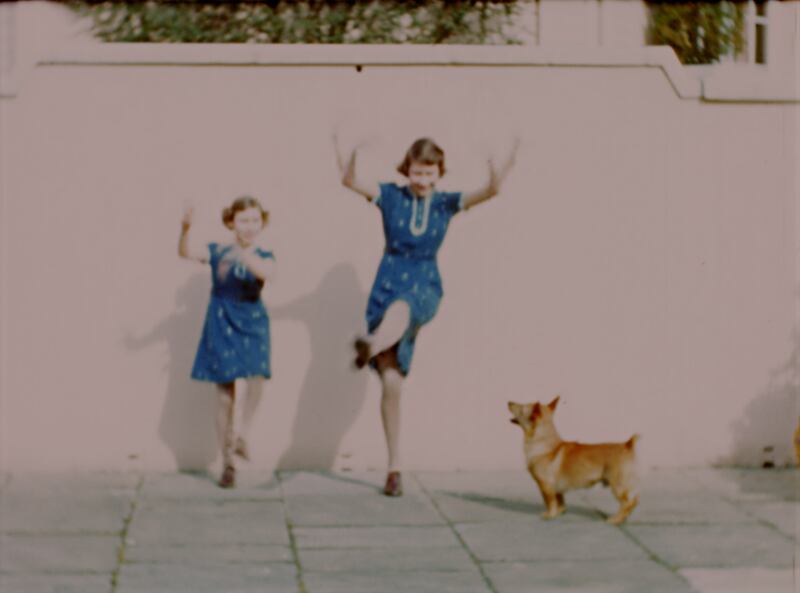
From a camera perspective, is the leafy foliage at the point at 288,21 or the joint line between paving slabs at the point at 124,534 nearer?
the joint line between paving slabs at the point at 124,534

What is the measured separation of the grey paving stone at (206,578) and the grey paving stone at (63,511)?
0.73 m

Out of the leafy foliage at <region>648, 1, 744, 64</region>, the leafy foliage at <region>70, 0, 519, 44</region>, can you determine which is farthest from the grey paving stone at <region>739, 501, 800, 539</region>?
the leafy foliage at <region>70, 0, 519, 44</region>

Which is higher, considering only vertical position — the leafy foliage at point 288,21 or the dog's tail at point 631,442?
the leafy foliage at point 288,21

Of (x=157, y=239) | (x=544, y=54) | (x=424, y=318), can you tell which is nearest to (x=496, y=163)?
(x=544, y=54)

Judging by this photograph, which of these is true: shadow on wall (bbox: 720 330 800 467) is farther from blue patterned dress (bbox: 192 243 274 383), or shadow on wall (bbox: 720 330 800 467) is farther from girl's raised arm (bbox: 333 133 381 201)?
blue patterned dress (bbox: 192 243 274 383)

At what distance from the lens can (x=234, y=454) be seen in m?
7.98

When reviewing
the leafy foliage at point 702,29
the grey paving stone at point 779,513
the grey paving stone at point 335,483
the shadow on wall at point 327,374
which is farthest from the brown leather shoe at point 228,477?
the leafy foliage at point 702,29

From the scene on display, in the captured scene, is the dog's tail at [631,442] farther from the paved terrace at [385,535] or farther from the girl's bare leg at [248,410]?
the girl's bare leg at [248,410]

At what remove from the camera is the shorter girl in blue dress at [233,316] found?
7555mm

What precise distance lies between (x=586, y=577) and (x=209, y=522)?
1.81 meters

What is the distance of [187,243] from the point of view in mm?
7801

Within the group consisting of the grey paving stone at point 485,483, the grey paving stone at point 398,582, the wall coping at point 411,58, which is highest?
the wall coping at point 411,58

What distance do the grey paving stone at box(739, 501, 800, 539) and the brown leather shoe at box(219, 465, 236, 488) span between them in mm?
2450

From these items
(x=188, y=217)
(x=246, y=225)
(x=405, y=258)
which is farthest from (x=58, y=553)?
(x=405, y=258)
